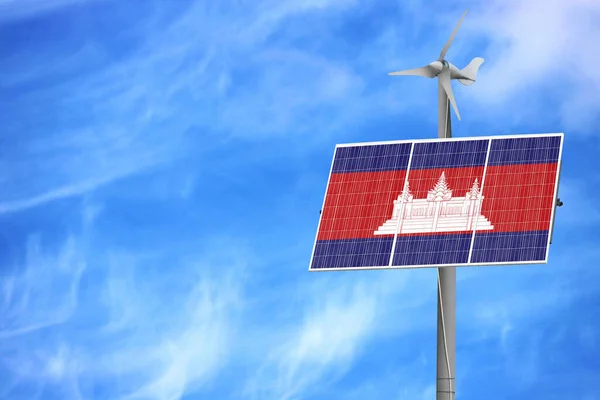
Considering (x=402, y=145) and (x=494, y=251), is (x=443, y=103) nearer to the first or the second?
(x=402, y=145)

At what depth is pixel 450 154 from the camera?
7688 cm

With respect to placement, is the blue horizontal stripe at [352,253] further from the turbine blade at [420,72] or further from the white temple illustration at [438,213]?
the turbine blade at [420,72]

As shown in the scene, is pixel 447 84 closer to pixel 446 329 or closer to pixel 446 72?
pixel 446 72

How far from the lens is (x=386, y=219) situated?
76312 mm

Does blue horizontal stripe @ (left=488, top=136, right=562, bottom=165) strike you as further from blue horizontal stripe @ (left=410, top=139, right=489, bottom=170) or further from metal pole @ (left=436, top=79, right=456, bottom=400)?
metal pole @ (left=436, top=79, right=456, bottom=400)

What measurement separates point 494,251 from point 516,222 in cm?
173

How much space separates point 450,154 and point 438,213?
2991mm

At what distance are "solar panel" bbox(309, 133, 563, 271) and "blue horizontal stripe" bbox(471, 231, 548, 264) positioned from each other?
0.04 metres

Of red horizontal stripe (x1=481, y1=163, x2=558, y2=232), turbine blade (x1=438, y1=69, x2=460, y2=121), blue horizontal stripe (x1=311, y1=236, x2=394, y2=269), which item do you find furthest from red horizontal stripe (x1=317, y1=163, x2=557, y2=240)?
turbine blade (x1=438, y1=69, x2=460, y2=121)

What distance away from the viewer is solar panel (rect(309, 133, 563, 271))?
7362cm

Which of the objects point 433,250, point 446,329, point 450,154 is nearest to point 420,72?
point 450,154

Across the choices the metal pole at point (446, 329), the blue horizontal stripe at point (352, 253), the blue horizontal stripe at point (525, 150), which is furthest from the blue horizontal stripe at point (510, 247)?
the blue horizontal stripe at point (352, 253)

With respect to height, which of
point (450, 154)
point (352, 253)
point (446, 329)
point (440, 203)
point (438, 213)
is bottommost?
point (446, 329)

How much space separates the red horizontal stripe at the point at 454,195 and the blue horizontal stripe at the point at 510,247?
1.28ft
